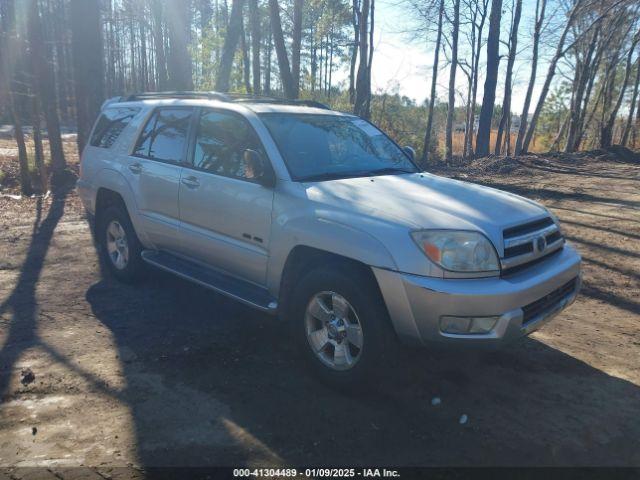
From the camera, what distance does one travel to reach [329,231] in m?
3.56

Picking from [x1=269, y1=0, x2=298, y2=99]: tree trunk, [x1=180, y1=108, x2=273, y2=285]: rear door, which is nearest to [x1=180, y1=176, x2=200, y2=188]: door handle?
[x1=180, y1=108, x2=273, y2=285]: rear door

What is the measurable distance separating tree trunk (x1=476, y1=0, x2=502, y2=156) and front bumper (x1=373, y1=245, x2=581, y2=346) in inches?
648

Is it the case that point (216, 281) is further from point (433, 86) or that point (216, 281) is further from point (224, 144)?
point (433, 86)

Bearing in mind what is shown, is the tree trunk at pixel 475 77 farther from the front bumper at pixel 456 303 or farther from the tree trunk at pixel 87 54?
the front bumper at pixel 456 303

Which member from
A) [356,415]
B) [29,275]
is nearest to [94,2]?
[29,275]

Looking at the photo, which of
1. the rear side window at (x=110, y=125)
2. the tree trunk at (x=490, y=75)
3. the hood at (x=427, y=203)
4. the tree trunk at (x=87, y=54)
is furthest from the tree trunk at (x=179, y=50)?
the hood at (x=427, y=203)

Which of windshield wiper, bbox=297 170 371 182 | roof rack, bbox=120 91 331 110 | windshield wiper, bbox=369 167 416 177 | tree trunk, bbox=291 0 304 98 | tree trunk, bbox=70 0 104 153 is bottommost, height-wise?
windshield wiper, bbox=297 170 371 182

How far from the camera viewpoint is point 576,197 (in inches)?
419

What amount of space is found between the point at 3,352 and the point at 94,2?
360 inches

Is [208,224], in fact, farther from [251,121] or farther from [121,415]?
[121,415]

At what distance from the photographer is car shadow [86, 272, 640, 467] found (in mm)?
3025

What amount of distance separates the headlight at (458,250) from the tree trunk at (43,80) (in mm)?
10394

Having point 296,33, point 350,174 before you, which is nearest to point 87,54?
point 350,174

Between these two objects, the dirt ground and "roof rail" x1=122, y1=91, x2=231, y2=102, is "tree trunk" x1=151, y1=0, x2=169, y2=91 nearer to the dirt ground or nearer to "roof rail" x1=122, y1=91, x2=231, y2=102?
"roof rail" x1=122, y1=91, x2=231, y2=102
